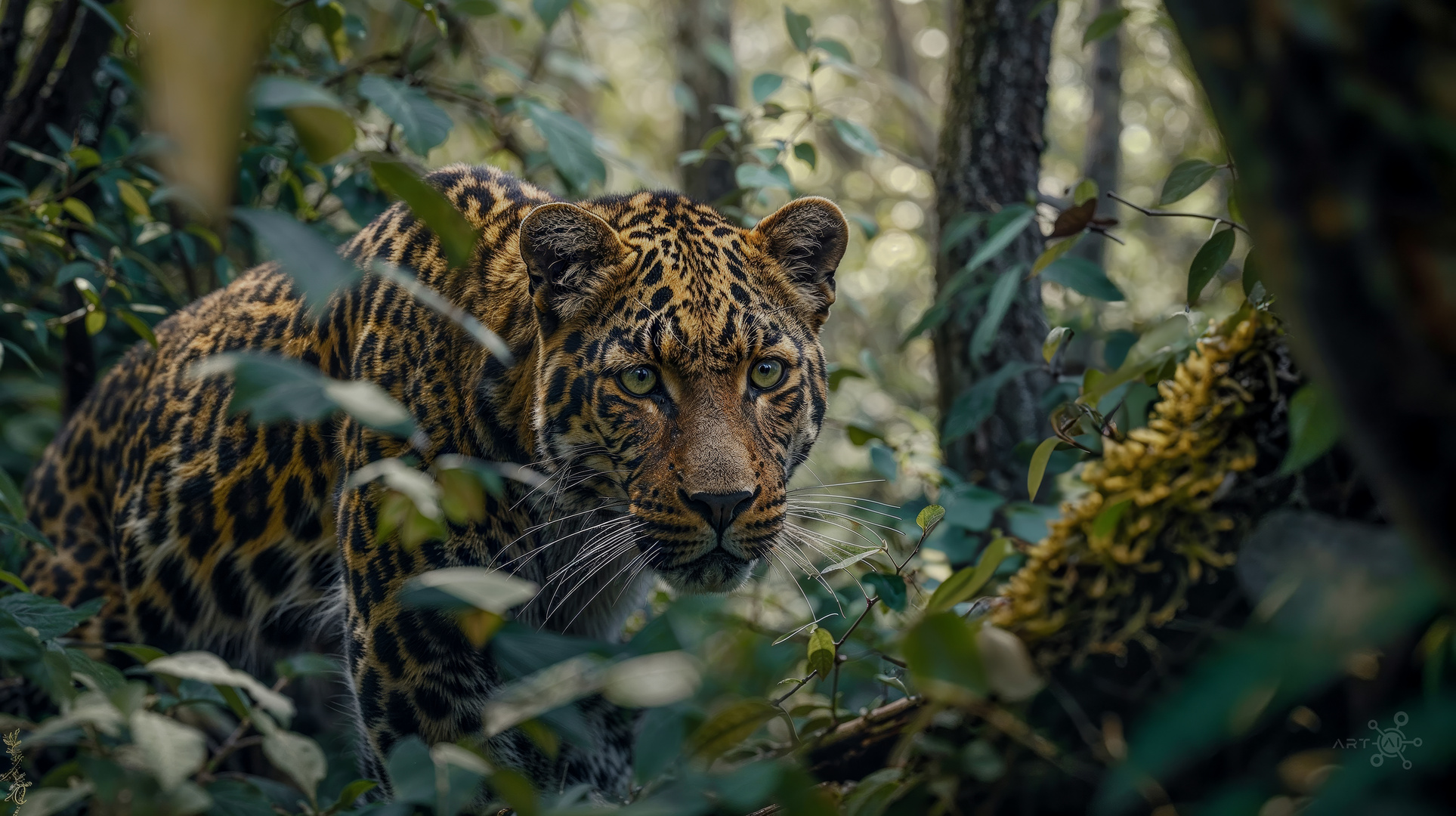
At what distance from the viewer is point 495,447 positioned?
11.6 feet

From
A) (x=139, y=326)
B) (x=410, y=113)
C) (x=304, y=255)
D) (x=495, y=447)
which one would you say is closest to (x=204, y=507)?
(x=139, y=326)

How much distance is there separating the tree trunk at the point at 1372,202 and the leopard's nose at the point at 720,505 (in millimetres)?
2268

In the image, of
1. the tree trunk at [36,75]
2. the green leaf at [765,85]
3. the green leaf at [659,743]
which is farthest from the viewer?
the green leaf at [765,85]

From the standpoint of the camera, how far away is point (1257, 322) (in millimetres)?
2088

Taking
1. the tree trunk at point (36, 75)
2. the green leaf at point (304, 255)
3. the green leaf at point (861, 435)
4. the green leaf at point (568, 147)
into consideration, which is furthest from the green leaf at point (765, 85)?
the green leaf at point (304, 255)

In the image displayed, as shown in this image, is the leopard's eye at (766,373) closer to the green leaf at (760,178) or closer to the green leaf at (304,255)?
the green leaf at (760,178)

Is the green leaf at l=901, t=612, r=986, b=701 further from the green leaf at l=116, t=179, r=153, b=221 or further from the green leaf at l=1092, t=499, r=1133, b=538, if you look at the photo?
the green leaf at l=116, t=179, r=153, b=221

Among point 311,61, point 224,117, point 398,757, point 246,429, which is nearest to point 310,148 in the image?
point 224,117

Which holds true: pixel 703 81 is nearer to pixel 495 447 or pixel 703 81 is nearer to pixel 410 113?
pixel 410 113

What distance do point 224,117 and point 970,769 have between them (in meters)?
1.38

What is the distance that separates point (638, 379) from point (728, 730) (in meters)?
1.99

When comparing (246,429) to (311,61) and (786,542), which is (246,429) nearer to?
(786,542)

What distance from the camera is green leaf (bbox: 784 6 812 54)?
4.79 m

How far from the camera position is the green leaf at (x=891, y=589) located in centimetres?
304
